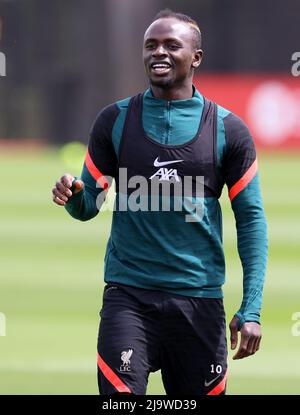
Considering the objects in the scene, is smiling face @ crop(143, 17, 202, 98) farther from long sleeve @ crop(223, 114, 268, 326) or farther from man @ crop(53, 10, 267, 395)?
long sleeve @ crop(223, 114, 268, 326)

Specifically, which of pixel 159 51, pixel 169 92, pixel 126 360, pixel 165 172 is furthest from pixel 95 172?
pixel 126 360

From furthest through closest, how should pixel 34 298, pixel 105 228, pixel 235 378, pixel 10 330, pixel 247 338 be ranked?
pixel 105 228
pixel 34 298
pixel 10 330
pixel 235 378
pixel 247 338

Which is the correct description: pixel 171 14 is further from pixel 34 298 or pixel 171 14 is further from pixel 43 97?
pixel 43 97

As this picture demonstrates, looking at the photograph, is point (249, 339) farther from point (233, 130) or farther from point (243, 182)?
point (233, 130)

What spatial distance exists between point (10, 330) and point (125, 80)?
2603 centimetres

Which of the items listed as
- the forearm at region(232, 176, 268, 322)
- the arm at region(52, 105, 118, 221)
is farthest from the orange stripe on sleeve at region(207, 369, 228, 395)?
the arm at region(52, 105, 118, 221)

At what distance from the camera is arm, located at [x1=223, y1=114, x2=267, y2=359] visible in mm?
5230

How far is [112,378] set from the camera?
507 centimetres

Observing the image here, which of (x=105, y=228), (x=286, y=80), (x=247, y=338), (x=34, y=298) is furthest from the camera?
(x=286, y=80)

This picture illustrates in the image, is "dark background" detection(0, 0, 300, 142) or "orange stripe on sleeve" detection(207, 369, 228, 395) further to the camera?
"dark background" detection(0, 0, 300, 142)

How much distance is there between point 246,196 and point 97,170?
69cm

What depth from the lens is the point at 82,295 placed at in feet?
36.7

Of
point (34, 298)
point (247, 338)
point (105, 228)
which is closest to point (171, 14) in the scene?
point (247, 338)

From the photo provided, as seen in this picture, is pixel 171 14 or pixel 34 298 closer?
pixel 171 14
